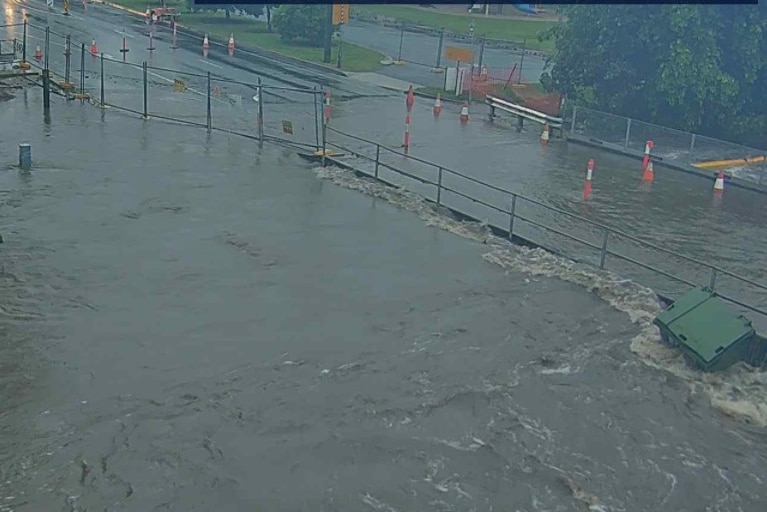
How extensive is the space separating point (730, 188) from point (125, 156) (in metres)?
14.5

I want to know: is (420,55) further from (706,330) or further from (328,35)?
Result: (706,330)


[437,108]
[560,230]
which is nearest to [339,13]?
[437,108]

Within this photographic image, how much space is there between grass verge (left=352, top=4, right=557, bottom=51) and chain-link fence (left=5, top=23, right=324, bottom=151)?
27902 millimetres

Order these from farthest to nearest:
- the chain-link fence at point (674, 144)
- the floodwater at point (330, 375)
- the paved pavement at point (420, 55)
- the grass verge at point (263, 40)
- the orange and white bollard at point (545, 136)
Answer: the grass verge at point (263, 40), the paved pavement at point (420, 55), the orange and white bollard at point (545, 136), the chain-link fence at point (674, 144), the floodwater at point (330, 375)

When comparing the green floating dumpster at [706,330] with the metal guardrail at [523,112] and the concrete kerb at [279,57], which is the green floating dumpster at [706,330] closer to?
the metal guardrail at [523,112]

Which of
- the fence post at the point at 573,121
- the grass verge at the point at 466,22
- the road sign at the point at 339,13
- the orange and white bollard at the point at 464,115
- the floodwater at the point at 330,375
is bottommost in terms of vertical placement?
the floodwater at the point at 330,375

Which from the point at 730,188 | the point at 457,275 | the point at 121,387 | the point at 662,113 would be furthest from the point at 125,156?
the point at 662,113

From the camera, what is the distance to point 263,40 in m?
48.2

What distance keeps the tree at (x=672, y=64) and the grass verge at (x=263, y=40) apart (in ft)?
38.4

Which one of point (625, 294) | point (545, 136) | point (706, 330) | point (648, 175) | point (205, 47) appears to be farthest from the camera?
point (205, 47)

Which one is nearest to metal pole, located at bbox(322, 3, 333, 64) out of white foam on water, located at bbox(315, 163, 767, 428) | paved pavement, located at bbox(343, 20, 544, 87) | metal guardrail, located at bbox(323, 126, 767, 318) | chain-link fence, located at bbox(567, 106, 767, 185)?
paved pavement, located at bbox(343, 20, 544, 87)

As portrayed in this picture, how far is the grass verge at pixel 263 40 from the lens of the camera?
42906mm

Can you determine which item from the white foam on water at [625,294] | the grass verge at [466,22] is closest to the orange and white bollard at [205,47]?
the white foam on water at [625,294]

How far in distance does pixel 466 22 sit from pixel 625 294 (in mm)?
54462
